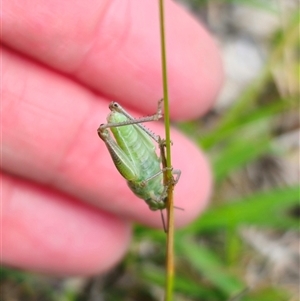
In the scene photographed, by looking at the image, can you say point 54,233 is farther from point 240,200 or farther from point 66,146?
point 240,200

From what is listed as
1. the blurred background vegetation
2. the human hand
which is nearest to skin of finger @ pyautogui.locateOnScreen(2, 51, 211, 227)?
the human hand

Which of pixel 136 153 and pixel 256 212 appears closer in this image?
pixel 136 153

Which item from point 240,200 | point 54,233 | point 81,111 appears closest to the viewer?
point 81,111

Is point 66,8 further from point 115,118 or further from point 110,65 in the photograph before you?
point 115,118

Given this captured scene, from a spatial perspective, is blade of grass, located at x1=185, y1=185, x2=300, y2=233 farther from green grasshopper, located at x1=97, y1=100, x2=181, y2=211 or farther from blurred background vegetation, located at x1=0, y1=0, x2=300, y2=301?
green grasshopper, located at x1=97, y1=100, x2=181, y2=211

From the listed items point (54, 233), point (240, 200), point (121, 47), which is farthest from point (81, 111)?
point (240, 200)

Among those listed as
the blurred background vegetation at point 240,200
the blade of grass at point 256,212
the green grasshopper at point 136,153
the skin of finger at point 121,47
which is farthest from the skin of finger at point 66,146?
the green grasshopper at point 136,153

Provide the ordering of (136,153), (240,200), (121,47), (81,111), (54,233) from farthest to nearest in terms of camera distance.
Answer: (240,200) < (54,233) < (81,111) < (121,47) < (136,153)
